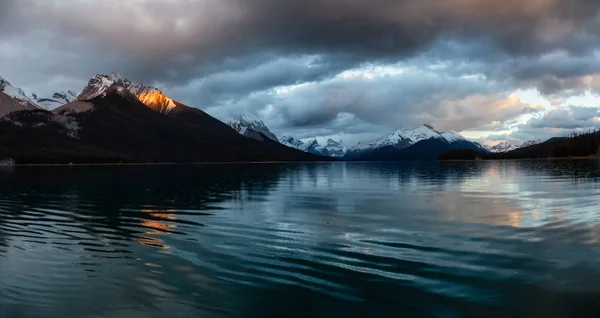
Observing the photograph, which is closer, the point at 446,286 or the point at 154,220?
the point at 446,286

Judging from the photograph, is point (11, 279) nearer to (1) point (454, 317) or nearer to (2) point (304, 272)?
(2) point (304, 272)

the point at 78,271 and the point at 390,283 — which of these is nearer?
the point at 390,283

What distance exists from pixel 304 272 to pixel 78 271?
38.7 ft

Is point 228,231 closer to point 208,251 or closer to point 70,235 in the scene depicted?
point 208,251

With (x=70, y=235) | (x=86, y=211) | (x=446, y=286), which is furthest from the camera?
(x=86, y=211)

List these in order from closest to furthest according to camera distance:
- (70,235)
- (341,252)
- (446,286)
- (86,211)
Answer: (446,286)
(341,252)
(70,235)
(86,211)

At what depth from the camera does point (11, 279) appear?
71.1 ft

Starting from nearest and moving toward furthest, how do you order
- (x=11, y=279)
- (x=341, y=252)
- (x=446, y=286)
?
(x=446, y=286), (x=11, y=279), (x=341, y=252)

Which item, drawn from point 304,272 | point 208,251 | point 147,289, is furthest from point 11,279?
point 304,272

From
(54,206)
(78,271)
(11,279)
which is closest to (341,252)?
(78,271)

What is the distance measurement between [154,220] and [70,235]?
8.58 m

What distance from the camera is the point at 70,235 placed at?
3366 cm

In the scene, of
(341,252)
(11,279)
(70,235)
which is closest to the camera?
(11,279)

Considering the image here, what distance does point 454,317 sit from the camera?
1630 centimetres
